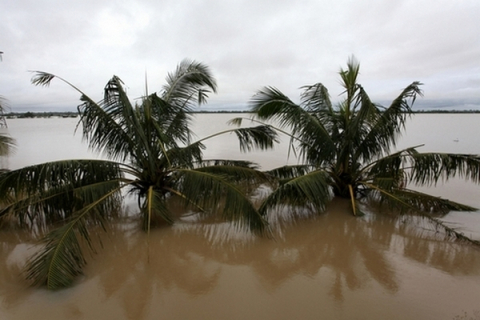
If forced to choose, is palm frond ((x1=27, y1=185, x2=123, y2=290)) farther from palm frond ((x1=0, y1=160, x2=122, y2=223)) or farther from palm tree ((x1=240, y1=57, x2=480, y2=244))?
palm tree ((x1=240, y1=57, x2=480, y2=244))

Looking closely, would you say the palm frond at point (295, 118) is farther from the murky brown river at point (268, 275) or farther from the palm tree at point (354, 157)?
the murky brown river at point (268, 275)

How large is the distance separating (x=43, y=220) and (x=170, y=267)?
3071 mm

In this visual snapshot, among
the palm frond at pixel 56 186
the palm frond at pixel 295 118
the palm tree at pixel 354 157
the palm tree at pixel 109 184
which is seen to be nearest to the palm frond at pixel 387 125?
the palm tree at pixel 354 157

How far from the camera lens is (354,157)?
5598mm

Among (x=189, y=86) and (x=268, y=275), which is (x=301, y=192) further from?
(x=189, y=86)

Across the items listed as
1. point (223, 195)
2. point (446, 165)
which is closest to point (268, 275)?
point (223, 195)

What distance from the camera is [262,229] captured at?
158 inches

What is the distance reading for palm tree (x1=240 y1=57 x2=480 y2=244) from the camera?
4.68 m

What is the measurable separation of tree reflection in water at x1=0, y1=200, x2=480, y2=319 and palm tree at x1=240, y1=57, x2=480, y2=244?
1.66 feet

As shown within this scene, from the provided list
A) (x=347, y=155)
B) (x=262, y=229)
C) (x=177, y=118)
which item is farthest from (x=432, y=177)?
(x=177, y=118)

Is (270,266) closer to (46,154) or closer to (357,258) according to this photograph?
(357,258)

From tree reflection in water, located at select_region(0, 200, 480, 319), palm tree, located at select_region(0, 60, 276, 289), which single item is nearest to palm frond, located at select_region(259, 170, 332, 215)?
tree reflection in water, located at select_region(0, 200, 480, 319)

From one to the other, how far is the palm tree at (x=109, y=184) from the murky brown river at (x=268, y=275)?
303mm

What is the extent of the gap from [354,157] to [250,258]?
3284 mm
